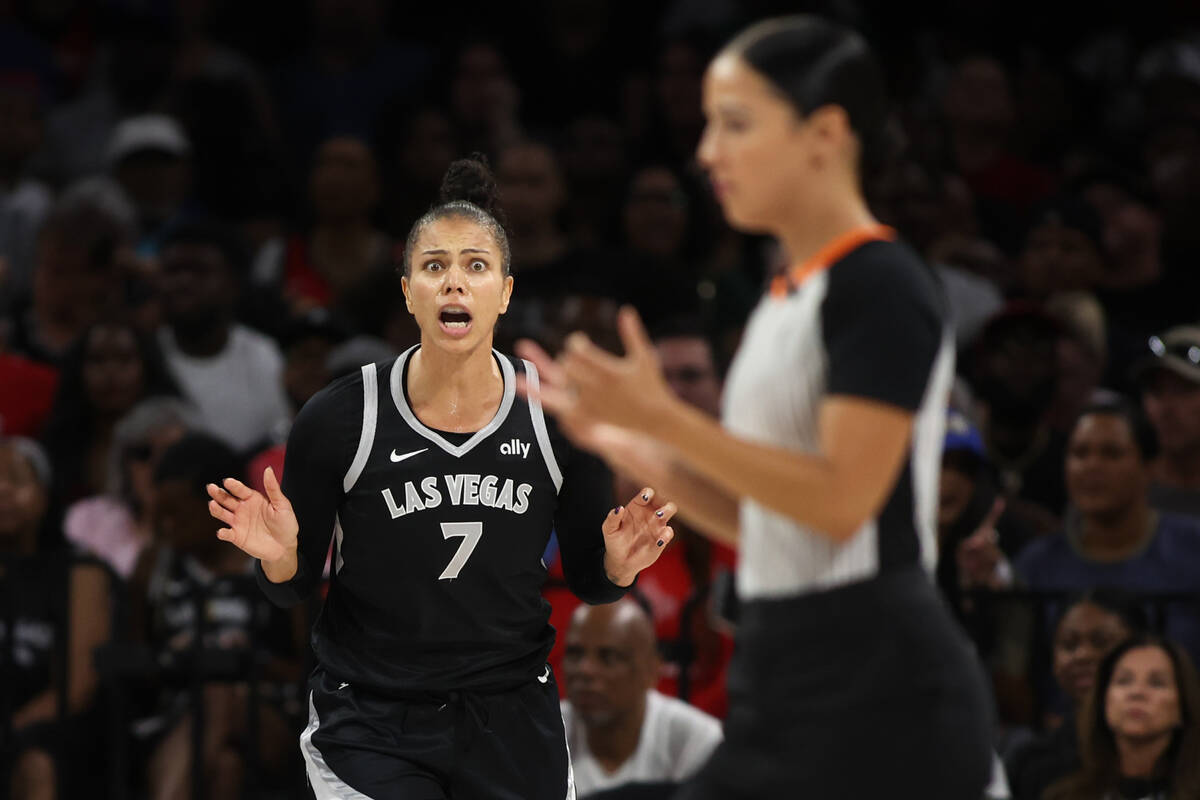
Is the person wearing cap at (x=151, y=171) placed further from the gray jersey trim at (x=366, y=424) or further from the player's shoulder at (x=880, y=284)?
the player's shoulder at (x=880, y=284)

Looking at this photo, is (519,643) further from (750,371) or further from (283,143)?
(283,143)

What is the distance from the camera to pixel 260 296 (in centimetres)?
Answer: 817

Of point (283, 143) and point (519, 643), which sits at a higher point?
point (283, 143)

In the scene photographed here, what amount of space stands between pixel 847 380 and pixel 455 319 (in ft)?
4.70

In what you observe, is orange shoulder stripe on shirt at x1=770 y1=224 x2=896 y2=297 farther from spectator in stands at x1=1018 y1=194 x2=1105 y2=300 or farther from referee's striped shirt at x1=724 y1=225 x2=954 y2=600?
spectator in stands at x1=1018 y1=194 x2=1105 y2=300

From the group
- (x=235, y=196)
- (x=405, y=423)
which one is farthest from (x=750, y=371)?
(x=235, y=196)

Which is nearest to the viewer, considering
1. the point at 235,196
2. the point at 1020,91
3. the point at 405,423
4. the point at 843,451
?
the point at 843,451

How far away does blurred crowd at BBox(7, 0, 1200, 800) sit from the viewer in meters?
5.84

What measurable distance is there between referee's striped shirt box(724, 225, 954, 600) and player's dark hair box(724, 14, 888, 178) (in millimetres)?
185

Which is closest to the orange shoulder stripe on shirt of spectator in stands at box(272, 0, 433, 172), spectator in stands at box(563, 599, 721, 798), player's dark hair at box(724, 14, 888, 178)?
player's dark hair at box(724, 14, 888, 178)

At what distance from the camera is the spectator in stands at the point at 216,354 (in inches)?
296

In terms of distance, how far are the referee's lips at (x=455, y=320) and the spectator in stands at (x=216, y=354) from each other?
148 inches

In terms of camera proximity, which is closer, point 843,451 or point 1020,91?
point 843,451

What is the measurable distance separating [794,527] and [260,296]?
590cm
